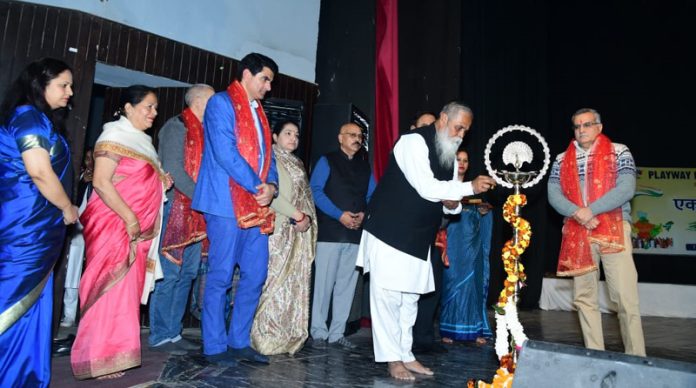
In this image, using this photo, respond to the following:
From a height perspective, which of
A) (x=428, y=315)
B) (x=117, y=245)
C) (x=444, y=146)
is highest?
(x=444, y=146)

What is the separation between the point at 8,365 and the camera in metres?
1.98

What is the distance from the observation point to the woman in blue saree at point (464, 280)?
3.96 meters

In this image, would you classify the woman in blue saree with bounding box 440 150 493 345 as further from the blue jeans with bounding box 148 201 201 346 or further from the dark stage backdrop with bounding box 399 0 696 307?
the dark stage backdrop with bounding box 399 0 696 307

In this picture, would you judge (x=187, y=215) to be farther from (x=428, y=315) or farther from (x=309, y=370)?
(x=428, y=315)

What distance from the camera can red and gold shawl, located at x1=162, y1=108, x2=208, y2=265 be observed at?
322 cm

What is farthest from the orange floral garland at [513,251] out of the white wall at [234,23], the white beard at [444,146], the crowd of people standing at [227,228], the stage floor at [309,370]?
the white wall at [234,23]

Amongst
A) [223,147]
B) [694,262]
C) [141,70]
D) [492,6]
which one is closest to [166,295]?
[223,147]

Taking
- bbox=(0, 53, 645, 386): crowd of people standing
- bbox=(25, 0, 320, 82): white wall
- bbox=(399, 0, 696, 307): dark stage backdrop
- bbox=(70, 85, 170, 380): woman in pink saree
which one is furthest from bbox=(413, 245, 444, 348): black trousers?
bbox=(399, 0, 696, 307): dark stage backdrop

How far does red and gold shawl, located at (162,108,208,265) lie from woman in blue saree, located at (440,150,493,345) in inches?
76.1

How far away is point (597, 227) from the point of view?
9.89ft

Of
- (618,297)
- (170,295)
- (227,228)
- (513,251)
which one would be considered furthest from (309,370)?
(618,297)

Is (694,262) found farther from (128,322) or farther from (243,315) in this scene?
(128,322)

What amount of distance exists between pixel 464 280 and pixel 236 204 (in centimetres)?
210

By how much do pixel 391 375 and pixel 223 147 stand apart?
1475 millimetres
